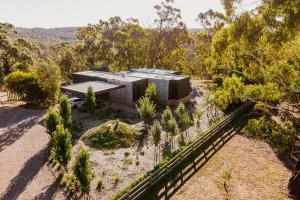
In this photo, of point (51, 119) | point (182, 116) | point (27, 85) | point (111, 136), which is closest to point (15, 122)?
point (27, 85)

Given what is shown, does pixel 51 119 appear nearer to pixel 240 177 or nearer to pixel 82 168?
pixel 82 168

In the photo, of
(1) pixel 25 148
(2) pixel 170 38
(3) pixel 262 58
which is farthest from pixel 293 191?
(2) pixel 170 38

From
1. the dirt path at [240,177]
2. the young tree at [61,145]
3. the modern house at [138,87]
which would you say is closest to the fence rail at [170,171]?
the dirt path at [240,177]

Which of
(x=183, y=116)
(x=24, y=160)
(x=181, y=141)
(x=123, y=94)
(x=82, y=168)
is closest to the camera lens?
(x=82, y=168)

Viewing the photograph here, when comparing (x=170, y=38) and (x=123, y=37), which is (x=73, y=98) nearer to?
(x=123, y=37)

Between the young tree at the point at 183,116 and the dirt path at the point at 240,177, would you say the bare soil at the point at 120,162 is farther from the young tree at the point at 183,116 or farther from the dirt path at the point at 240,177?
the dirt path at the point at 240,177
